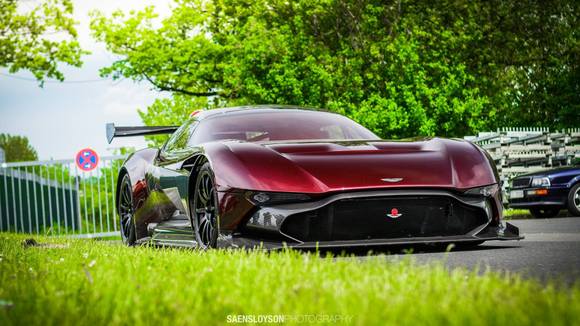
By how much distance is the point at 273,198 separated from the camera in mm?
6039

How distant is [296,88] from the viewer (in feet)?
102

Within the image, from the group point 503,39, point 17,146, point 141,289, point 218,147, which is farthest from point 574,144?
point 17,146

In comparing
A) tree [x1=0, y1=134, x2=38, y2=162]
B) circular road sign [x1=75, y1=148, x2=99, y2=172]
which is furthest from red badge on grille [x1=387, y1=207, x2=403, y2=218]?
tree [x1=0, y1=134, x2=38, y2=162]

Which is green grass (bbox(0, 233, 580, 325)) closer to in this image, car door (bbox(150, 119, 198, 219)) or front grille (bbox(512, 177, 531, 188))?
car door (bbox(150, 119, 198, 219))

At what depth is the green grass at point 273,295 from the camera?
310cm

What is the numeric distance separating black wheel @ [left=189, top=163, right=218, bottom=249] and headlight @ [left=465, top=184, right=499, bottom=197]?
6.04 ft

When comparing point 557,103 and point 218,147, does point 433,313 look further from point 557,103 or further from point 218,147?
point 557,103

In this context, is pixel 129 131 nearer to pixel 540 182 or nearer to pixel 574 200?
pixel 540 182

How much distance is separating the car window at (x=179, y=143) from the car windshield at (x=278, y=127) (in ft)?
0.56

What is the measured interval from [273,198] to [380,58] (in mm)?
26850

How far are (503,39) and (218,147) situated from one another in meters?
31.9

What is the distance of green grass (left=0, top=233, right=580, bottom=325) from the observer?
3.10 meters

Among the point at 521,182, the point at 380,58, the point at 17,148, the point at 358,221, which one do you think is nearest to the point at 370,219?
the point at 358,221

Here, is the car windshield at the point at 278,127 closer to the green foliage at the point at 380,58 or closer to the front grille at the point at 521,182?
the front grille at the point at 521,182
